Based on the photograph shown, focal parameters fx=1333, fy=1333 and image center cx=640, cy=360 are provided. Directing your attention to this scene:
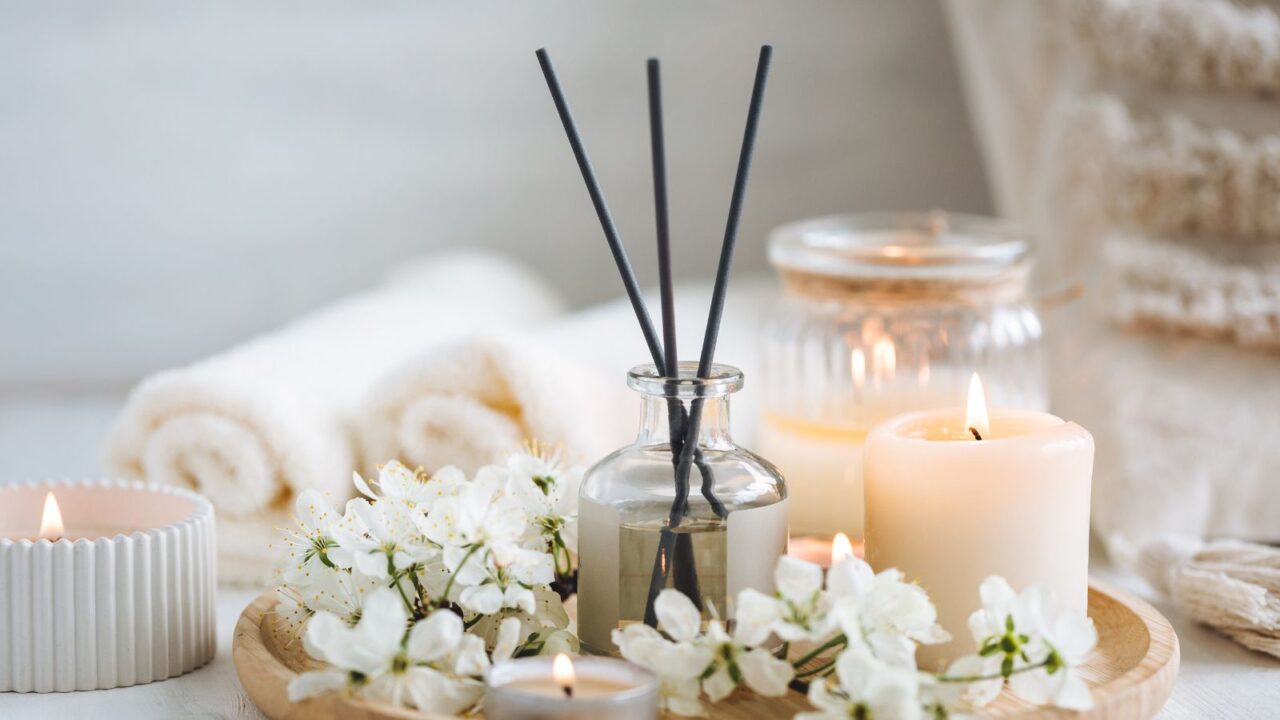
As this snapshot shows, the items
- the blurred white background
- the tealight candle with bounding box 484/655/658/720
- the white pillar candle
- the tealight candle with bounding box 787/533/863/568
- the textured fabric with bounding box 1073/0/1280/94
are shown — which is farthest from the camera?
the blurred white background

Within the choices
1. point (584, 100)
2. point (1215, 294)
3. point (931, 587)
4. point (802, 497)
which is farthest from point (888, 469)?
point (584, 100)

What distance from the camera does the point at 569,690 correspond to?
46cm

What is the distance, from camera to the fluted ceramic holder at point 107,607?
1.86 ft

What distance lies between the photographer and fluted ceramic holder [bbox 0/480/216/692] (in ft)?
1.86

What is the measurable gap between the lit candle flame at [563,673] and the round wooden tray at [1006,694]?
0.17 ft

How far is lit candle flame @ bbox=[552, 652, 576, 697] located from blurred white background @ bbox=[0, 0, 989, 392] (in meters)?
0.95

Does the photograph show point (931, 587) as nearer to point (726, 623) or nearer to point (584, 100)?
point (726, 623)

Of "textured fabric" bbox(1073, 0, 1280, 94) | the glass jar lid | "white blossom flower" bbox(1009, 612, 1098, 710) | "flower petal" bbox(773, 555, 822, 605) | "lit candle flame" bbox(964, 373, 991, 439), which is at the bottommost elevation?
"white blossom flower" bbox(1009, 612, 1098, 710)

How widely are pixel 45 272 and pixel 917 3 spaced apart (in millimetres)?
914

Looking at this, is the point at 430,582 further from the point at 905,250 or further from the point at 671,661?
the point at 905,250

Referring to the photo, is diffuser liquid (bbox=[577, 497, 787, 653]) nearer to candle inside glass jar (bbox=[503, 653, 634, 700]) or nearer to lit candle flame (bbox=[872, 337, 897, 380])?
candle inside glass jar (bbox=[503, 653, 634, 700])

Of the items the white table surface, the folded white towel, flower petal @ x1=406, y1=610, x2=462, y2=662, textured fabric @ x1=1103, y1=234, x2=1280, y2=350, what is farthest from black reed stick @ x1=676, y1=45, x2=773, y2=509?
textured fabric @ x1=1103, y1=234, x2=1280, y2=350

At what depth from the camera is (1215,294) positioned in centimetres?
88

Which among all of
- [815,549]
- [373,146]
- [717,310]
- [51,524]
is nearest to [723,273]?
[717,310]
